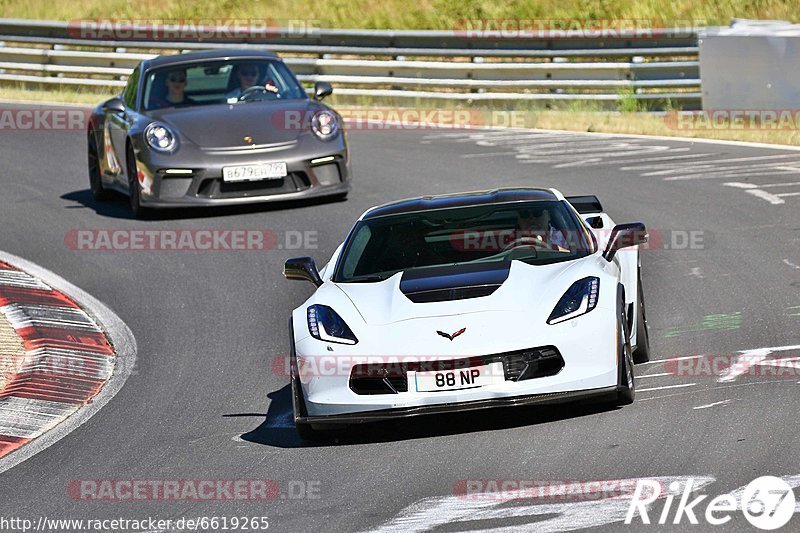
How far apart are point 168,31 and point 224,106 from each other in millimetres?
10074

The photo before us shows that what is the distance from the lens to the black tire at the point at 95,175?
49.4 feet

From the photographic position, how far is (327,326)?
7.16 metres

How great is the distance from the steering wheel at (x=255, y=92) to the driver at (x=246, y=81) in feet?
0.06

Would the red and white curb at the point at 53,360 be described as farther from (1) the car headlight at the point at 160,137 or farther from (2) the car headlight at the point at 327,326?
(1) the car headlight at the point at 160,137

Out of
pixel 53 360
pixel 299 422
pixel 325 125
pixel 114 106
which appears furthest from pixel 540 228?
pixel 114 106

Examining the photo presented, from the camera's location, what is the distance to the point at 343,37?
2230 cm

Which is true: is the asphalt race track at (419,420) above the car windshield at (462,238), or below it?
below

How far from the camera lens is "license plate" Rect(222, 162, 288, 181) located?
13289mm

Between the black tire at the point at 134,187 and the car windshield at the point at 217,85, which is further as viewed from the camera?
the car windshield at the point at 217,85

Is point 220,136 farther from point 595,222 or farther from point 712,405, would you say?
point 712,405

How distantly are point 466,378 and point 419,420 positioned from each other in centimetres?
75

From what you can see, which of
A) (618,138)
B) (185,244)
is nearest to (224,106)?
(185,244)

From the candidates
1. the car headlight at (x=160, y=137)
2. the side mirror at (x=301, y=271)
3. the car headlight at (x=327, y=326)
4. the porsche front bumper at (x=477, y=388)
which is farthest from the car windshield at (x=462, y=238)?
the car headlight at (x=160, y=137)

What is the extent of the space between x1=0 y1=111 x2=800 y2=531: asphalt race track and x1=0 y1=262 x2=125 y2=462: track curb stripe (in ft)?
0.91
